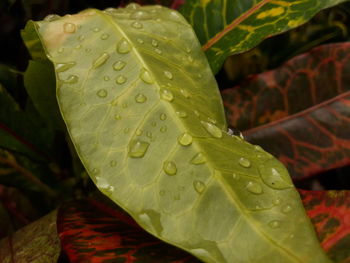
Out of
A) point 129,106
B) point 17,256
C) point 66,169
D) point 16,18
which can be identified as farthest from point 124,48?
point 16,18

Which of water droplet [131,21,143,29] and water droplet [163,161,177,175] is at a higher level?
water droplet [131,21,143,29]

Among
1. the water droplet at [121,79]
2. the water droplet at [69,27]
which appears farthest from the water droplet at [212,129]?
the water droplet at [69,27]

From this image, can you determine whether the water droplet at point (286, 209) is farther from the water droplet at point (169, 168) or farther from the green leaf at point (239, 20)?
the green leaf at point (239, 20)

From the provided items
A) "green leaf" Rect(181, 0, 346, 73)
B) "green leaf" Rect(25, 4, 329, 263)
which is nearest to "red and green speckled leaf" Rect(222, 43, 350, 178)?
"green leaf" Rect(181, 0, 346, 73)

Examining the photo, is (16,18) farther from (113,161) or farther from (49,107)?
(113,161)

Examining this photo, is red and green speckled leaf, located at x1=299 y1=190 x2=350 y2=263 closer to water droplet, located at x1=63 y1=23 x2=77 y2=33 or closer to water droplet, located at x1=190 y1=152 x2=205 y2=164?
water droplet, located at x1=190 y1=152 x2=205 y2=164

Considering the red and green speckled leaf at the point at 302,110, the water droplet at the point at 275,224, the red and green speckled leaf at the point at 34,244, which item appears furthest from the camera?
the red and green speckled leaf at the point at 302,110

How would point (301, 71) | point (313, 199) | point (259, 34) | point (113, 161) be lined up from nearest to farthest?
point (113, 161)
point (313, 199)
point (259, 34)
point (301, 71)
